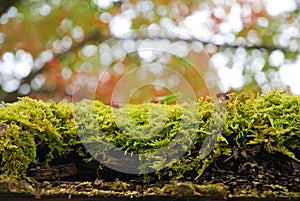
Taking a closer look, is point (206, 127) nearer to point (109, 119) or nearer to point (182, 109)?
point (182, 109)

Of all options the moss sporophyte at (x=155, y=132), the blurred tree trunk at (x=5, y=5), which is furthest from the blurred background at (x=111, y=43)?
the moss sporophyte at (x=155, y=132)

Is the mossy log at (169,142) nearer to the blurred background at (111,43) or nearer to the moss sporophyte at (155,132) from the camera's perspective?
the moss sporophyte at (155,132)

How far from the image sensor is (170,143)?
770mm

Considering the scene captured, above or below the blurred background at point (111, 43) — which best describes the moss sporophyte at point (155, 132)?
below

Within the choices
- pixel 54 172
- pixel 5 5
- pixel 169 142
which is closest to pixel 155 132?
pixel 169 142

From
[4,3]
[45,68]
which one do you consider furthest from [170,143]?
[45,68]

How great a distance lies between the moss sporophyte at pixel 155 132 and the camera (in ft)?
2.48

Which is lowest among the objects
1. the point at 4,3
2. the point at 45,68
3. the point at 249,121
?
the point at 249,121

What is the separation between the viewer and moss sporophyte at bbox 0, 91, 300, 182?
2.48 feet

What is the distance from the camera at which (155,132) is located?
2.59 ft

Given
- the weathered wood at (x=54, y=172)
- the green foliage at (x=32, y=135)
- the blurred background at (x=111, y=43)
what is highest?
the blurred background at (x=111, y=43)

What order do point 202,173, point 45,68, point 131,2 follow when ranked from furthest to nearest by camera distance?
point 131,2 → point 45,68 → point 202,173

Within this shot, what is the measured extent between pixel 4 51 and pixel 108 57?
46.5 inches

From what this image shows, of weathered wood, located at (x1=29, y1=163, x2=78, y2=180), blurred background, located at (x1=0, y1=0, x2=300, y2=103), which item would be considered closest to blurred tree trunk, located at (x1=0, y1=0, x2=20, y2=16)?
blurred background, located at (x1=0, y1=0, x2=300, y2=103)
